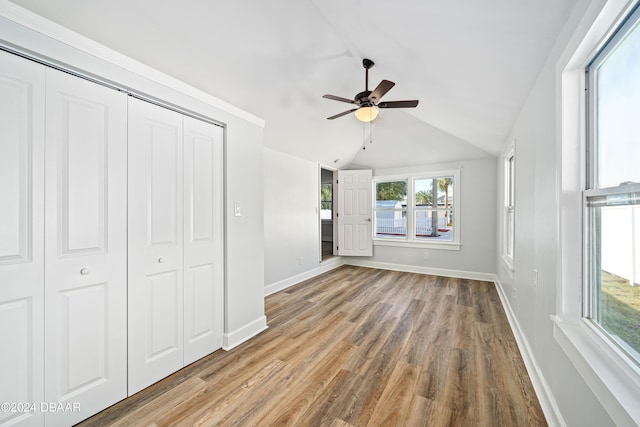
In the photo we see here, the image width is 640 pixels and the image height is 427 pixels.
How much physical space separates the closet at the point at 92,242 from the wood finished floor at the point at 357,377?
10.9 inches

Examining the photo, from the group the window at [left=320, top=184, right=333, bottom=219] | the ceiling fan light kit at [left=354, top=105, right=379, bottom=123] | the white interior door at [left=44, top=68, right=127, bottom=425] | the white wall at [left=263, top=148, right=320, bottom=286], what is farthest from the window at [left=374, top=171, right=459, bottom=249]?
the white interior door at [left=44, top=68, right=127, bottom=425]

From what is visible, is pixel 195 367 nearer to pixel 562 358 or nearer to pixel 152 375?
pixel 152 375

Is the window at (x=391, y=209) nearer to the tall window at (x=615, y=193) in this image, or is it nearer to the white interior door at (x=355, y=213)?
the white interior door at (x=355, y=213)

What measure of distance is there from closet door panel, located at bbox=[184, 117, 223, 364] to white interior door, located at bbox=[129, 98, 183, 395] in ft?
0.22

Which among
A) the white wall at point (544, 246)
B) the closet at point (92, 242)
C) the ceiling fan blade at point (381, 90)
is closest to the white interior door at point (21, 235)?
the closet at point (92, 242)

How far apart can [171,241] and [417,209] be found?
4.49 meters

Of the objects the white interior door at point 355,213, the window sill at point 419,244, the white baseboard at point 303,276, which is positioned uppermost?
the white interior door at point 355,213

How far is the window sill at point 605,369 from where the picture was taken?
0.81m

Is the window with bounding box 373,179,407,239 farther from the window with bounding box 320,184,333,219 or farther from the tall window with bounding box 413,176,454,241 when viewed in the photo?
the window with bounding box 320,184,333,219

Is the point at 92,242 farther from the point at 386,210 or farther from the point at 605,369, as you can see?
the point at 386,210

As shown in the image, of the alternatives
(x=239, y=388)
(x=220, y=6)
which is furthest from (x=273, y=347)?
(x=220, y=6)

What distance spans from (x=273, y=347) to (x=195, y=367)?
66cm

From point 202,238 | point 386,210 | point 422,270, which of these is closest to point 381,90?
point 202,238

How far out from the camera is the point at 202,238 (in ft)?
7.26
